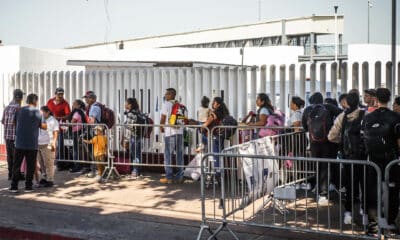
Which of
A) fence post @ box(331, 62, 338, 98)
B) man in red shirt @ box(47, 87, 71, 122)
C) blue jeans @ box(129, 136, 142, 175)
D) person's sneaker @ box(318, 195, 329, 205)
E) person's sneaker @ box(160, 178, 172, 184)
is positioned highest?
fence post @ box(331, 62, 338, 98)

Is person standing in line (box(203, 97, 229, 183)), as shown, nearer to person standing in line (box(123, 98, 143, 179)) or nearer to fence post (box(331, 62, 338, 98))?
person standing in line (box(123, 98, 143, 179))

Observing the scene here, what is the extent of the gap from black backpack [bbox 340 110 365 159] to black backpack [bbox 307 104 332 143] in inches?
46.2

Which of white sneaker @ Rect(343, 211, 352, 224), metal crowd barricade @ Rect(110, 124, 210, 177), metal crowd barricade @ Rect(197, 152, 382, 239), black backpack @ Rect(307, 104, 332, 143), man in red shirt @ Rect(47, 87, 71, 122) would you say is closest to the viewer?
metal crowd barricade @ Rect(197, 152, 382, 239)

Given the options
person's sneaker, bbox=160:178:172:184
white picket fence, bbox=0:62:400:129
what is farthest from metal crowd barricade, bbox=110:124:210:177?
white picket fence, bbox=0:62:400:129

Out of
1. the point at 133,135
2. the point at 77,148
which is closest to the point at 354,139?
the point at 133,135

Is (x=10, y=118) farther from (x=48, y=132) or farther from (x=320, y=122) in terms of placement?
(x=320, y=122)

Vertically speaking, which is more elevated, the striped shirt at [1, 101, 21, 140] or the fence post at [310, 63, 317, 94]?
the fence post at [310, 63, 317, 94]

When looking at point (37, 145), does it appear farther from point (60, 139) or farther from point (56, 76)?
point (56, 76)

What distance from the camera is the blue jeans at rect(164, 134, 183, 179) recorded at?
11141mm

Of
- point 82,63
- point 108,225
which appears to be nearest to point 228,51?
point 82,63

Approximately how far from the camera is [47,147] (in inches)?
420

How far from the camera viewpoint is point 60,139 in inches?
498

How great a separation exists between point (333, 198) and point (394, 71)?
8.84 feet

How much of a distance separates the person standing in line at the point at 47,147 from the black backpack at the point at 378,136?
241 inches
